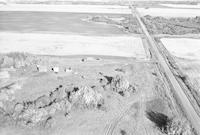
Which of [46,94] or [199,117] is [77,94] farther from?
[199,117]

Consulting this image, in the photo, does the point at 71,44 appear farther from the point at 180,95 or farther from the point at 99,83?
the point at 180,95

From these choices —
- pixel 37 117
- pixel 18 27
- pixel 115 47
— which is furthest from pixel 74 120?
pixel 18 27

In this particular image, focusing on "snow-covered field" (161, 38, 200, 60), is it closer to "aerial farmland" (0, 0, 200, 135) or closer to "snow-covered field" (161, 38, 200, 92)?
"snow-covered field" (161, 38, 200, 92)

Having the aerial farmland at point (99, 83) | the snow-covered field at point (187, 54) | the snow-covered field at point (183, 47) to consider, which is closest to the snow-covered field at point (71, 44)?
the aerial farmland at point (99, 83)

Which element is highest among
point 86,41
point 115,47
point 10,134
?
point 86,41

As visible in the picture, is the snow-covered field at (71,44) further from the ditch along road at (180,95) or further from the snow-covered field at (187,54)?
the snow-covered field at (187,54)

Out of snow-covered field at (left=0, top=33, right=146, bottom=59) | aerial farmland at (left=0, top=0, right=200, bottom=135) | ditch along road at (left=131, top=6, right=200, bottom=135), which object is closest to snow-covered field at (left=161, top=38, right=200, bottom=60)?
aerial farmland at (left=0, top=0, right=200, bottom=135)

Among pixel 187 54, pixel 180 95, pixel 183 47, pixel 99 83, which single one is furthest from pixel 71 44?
pixel 180 95
